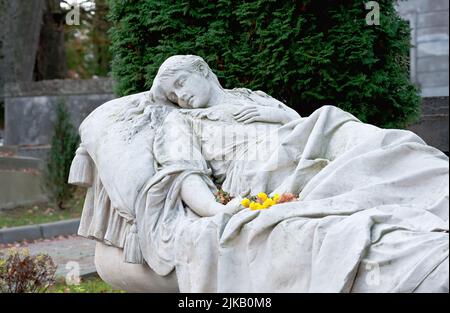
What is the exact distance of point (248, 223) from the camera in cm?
393

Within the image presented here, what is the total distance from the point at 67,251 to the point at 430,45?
31.2ft

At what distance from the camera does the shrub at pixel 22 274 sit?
5020 mm

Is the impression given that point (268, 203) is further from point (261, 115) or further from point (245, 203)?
point (261, 115)

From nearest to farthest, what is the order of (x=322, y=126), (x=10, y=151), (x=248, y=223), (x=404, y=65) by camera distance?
(x=248, y=223), (x=322, y=126), (x=404, y=65), (x=10, y=151)

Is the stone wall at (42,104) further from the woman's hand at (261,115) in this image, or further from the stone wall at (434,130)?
the woman's hand at (261,115)

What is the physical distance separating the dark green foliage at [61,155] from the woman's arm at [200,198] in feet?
21.2

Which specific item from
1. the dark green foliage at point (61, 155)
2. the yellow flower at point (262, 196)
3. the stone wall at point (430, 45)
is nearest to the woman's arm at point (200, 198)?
the yellow flower at point (262, 196)

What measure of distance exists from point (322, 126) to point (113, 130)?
1.30 meters

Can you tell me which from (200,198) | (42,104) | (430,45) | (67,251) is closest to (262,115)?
(200,198)

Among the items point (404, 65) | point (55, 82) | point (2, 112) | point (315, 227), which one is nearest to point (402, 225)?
point (315, 227)

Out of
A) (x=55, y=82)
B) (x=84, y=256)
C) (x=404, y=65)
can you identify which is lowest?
(x=84, y=256)

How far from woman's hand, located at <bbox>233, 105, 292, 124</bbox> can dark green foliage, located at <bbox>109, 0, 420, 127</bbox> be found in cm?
180

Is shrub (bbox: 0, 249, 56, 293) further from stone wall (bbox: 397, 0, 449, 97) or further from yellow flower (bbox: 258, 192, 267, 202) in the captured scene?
stone wall (bbox: 397, 0, 449, 97)
